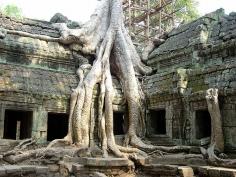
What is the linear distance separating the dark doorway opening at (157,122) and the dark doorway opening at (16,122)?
4.04 m

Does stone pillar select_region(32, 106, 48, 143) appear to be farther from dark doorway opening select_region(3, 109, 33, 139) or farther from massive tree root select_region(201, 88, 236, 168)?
massive tree root select_region(201, 88, 236, 168)

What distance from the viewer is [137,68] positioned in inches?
472

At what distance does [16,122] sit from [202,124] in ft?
25.2

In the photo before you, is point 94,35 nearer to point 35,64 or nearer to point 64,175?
point 35,64

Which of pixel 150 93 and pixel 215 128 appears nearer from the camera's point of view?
pixel 215 128

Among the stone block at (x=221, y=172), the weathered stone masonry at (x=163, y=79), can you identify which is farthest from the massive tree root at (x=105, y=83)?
the stone block at (x=221, y=172)

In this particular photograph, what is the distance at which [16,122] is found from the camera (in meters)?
13.3

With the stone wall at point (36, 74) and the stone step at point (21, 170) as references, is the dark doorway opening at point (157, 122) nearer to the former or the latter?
the stone wall at point (36, 74)

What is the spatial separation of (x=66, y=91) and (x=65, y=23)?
359cm

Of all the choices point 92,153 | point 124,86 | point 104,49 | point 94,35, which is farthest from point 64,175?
point 94,35

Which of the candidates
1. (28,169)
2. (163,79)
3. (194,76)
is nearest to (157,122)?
(163,79)

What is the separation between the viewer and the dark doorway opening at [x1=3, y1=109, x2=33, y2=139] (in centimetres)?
938

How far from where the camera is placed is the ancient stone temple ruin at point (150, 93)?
764cm

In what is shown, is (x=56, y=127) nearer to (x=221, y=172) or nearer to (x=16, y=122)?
(x=16, y=122)
